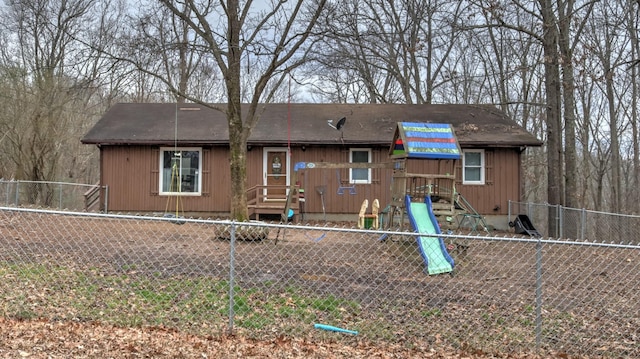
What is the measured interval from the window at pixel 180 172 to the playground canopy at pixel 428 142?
753cm

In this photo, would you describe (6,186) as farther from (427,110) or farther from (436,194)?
(427,110)

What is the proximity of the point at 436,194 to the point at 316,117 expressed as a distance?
7328 mm

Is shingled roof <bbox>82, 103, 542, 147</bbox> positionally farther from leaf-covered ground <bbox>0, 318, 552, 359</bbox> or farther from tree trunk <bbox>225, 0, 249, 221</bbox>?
leaf-covered ground <bbox>0, 318, 552, 359</bbox>

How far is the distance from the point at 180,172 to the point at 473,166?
31.6 feet

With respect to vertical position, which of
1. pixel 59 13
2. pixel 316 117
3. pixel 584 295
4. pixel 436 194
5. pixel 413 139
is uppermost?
pixel 59 13

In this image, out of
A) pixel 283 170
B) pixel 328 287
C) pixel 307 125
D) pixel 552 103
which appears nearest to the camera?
pixel 328 287

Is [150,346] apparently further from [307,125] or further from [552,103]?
[552,103]

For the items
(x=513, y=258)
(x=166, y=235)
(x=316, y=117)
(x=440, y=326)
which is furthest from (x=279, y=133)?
(x=440, y=326)

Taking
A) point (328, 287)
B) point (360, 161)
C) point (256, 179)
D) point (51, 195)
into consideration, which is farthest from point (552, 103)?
point (51, 195)

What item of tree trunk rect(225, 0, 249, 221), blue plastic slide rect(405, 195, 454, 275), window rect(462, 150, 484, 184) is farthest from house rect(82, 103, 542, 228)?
blue plastic slide rect(405, 195, 454, 275)

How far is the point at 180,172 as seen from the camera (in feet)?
50.8

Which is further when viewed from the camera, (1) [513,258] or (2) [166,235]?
(2) [166,235]

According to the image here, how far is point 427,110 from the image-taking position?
18219mm

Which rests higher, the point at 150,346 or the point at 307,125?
the point at 307,125
